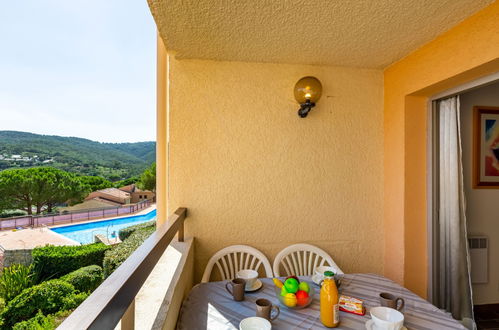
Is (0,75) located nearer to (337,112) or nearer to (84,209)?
(84,209)

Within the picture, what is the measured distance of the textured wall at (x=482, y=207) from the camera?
267 centimetres

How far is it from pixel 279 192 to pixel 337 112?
3.36 feet

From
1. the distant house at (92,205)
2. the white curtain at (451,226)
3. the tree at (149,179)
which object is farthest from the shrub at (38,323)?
the white curtain at (451,226)

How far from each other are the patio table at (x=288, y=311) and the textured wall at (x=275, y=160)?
30.5 inches

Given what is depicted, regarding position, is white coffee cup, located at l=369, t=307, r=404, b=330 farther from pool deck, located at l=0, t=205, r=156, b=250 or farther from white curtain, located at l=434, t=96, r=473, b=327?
pool deck, located at l=0, t=205, r=156, b=250

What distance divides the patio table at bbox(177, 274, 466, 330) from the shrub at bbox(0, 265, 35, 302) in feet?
24.6

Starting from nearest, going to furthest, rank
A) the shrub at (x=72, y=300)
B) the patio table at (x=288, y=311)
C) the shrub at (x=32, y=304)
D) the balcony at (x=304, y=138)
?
the patio table at (x=288, y=311), the balcony at (x=304, y=138), the shrub at (x=32, y=304), the shrub at (x=72, y=300)

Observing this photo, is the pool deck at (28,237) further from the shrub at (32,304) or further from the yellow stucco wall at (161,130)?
the yellow stucco wall at (161,130)

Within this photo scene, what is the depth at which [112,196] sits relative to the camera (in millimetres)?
5793

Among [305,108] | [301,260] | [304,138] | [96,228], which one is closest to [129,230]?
[96,228]

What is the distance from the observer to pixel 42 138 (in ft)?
16.8

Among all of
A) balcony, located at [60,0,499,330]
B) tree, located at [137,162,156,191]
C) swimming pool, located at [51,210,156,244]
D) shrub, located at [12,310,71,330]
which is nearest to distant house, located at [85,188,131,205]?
swimming pool, located at [51,210,156,244]

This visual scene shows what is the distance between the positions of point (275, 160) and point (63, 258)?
8.95m

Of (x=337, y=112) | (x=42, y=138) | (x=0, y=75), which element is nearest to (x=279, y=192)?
(x=337, y=112)
